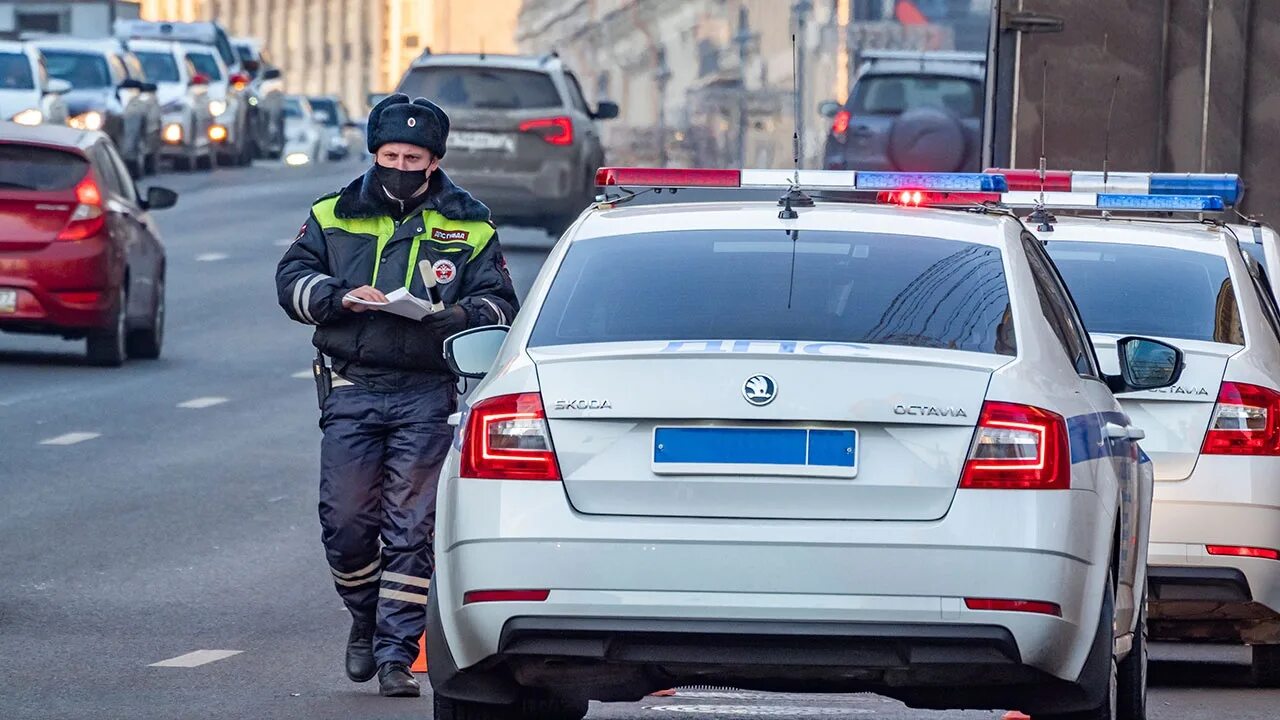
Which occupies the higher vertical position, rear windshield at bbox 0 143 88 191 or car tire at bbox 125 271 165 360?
rear windshield at bbox 0 143 88 191

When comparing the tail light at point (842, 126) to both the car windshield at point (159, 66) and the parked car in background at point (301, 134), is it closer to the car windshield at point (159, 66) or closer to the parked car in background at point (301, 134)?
the car windshield at point (159, 66)

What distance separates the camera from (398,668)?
28.6 ft

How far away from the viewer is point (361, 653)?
8828mm

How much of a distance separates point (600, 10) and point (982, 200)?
2450 inches

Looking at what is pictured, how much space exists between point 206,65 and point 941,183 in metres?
41.1

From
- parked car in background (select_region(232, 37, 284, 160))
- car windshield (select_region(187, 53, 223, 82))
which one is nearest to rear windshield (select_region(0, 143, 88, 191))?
car windshield (select_region(187, 53, 223, 82))

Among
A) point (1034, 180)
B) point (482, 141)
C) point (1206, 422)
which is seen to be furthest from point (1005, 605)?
point (482, 141)

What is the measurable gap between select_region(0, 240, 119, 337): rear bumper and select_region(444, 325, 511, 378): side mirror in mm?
13545

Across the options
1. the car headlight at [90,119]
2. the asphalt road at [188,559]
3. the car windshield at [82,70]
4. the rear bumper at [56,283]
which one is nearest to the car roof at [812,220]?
the asphalt road at [188,559]

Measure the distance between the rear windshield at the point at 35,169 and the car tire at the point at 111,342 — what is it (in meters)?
0.88

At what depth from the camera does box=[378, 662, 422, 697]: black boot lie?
8.69 meters

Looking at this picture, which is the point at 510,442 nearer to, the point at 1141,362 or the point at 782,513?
the point at 782,513

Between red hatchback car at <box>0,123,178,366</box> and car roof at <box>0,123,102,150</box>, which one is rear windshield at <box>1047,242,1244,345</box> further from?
car roof at <box>0,123,102,150</box>

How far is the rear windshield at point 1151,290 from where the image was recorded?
990cm
